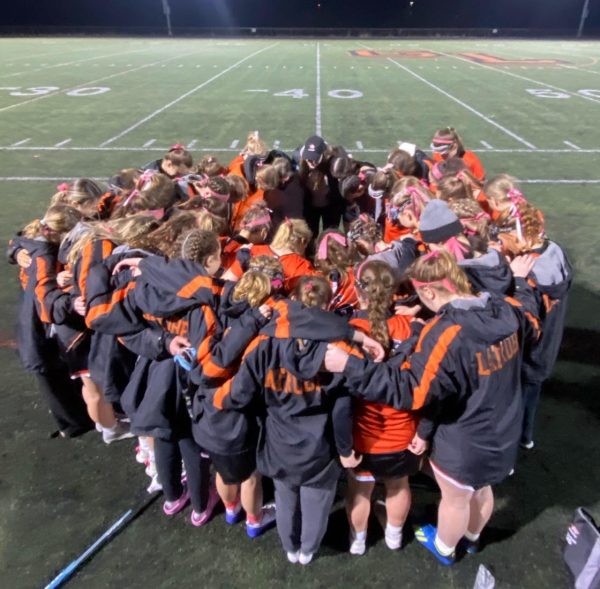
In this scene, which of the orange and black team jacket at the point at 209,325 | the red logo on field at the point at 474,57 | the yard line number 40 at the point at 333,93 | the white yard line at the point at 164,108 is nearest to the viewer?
the orange and black team jacket at the point at 209,325

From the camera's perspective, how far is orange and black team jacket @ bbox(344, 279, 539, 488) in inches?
87.7

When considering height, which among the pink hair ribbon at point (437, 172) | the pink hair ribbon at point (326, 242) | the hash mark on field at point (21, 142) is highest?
the pink hair ribbon at point (326, 242)

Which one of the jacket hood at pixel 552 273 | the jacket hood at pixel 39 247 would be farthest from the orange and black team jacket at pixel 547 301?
the jacket hood at pixel 39 247

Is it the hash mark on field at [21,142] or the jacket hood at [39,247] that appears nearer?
the jacket hood at [39,247]

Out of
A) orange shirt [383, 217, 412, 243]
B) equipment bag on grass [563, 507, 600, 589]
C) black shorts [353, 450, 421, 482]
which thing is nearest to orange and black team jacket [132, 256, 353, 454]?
black shorts [353, 450, 421, 482]

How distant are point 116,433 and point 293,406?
70.5 inches

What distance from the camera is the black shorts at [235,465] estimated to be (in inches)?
104

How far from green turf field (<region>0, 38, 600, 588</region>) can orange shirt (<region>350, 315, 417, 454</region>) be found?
75 centimetres

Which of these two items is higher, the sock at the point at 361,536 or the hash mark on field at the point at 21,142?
the sock at the point at 361,536

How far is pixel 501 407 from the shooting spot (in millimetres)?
2363

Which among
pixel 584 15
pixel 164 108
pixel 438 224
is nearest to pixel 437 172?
pixel 438 224

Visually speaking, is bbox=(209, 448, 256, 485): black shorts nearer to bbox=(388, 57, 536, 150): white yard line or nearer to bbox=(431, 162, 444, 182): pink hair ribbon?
bbox=(431, 162, 444, 182): pink hair ribbon

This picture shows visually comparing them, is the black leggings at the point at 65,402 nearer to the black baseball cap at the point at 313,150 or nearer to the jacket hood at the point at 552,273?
the black baseball cap at the point at 313,150

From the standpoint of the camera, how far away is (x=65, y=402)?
3.56m
